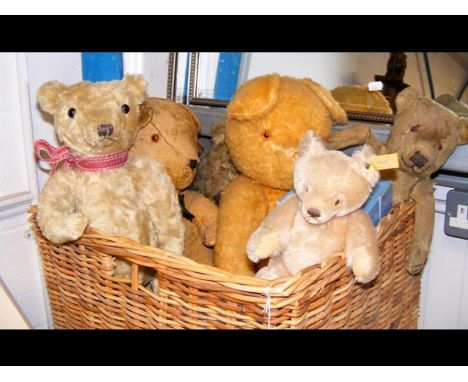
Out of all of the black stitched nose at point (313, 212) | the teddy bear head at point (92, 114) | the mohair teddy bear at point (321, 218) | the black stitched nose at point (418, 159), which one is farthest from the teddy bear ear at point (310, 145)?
the teddy bear head at point (92, 114)

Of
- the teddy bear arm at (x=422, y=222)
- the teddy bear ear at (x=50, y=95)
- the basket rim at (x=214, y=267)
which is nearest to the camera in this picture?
the basket rim at (x=214, y=267)

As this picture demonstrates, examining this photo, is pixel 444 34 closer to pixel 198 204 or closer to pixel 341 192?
pixel 341 192

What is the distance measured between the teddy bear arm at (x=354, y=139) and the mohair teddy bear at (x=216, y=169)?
9.2 inches

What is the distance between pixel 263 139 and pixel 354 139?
0.18 meters

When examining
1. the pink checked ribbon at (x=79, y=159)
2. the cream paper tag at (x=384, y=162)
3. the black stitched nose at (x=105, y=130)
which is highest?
the black stitched nose at (x=105, y=130)

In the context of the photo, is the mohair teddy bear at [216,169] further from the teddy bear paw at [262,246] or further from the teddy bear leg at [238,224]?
the teddy bear paw at [262,246]

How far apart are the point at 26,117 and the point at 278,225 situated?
61cm

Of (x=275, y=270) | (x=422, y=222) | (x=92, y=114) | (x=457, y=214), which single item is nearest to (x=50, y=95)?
(x=92, y=114)

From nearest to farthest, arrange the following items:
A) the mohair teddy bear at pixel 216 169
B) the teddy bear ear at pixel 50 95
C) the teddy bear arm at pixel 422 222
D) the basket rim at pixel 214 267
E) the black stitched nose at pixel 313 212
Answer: the basket rim at pixel 214 267 → the black stitched nose at pixel 313 212 → the teddy bear ear at pixel 50 95 → the teddy bear arm at pixel 422 222 → the mohair teddy bear at pixel 216 169

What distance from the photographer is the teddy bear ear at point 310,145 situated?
0.81 meters

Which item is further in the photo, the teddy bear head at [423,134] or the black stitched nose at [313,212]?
the teddy bear head at [423,134]

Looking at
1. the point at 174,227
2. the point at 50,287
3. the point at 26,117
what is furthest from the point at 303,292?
the point at 26,117

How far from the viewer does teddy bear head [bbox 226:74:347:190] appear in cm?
90

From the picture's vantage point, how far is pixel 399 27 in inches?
40.4
